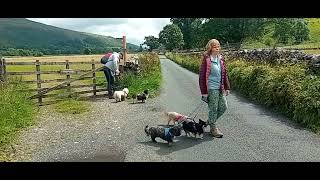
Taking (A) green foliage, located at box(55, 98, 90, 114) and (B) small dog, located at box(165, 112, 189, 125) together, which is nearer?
(B) small dog, located at box(165, 112, 189, 125)

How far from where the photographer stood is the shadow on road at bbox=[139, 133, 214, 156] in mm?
6689

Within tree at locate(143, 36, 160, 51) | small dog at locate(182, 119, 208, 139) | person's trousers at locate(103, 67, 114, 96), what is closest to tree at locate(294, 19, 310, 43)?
tree at locate(143, 36, 160, 51)

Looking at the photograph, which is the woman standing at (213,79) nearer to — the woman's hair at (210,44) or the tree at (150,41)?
the woman's hair at (210,44)

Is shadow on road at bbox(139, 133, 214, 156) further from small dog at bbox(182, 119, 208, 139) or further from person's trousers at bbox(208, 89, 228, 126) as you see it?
person's trousers at bbox(208, 89, 228, 126)

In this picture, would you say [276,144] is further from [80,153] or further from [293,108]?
[80,153]

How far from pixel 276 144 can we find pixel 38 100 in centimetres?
911

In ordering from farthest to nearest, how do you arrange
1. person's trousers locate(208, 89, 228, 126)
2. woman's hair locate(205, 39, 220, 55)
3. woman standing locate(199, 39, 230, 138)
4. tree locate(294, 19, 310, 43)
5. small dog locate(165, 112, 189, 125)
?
1. tree locate(294, 19, 310, 43)
2. small dog locate(165, 112, 189, 125)
3. person's trousers locate(208, 89, 228, 126)
4. woman standing locate(199, 39, 230, 138)
5. woman's hair locate(205, 39, 220, 55)

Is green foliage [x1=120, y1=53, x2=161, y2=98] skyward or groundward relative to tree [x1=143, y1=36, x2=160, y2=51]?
groundward

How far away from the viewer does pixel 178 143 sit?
7.14 m

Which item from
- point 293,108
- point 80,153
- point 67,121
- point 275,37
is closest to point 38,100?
point 67,121

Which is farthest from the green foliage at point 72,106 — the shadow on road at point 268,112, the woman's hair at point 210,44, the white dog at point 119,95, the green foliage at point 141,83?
the woman's hair at point 210,44

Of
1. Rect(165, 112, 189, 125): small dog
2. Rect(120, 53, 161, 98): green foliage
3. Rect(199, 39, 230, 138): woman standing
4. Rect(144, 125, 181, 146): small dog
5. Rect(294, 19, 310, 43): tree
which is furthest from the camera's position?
Rect(294, 19, 310, 43): tree

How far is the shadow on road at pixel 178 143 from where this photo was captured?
669 cm
